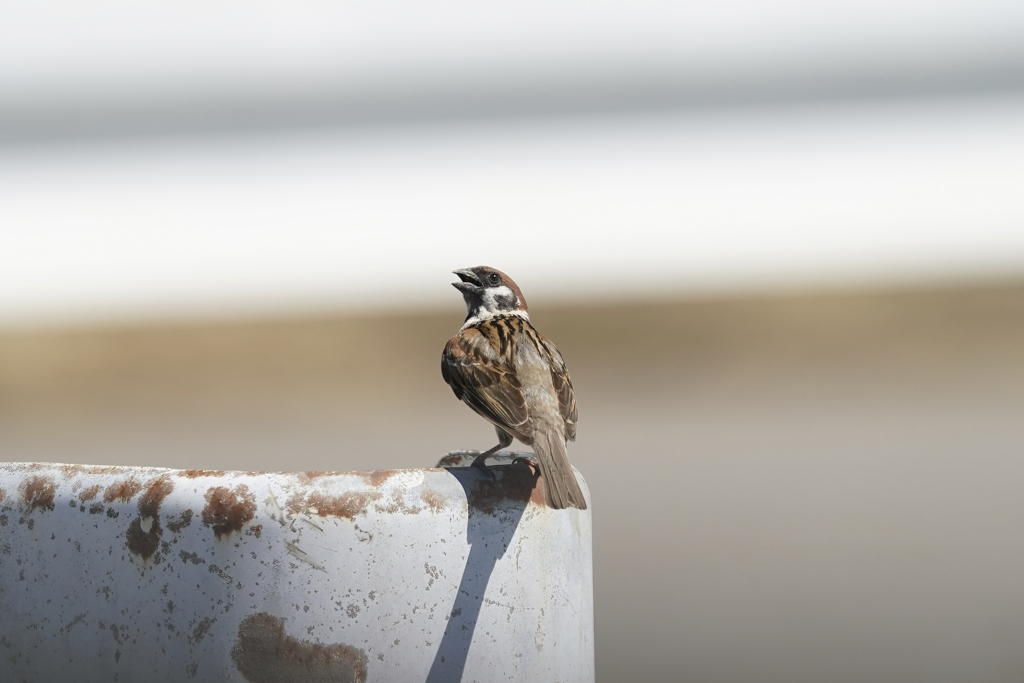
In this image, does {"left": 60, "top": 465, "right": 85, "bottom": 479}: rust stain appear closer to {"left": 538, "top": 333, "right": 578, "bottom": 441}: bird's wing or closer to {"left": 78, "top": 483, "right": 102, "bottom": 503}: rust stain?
{"left": 78, "top": 483, "right": 102, "bottom": 503}: rust stain

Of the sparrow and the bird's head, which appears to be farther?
the bird's head

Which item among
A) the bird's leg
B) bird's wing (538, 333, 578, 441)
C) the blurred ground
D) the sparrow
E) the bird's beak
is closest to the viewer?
the bird's leg

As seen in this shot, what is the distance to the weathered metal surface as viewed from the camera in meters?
1.63

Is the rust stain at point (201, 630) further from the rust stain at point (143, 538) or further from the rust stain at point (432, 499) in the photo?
the rust stain at point (432, 499)

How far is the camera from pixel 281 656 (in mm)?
1620

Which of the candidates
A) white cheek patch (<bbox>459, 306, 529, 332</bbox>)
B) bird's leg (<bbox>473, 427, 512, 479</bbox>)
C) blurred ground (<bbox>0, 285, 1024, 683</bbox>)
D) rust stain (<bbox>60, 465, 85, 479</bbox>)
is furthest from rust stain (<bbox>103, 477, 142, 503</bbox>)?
blurred ground (<bbox>0, 285, 1024, 683</bbox>)

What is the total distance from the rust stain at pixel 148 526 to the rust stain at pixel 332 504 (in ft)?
0.75

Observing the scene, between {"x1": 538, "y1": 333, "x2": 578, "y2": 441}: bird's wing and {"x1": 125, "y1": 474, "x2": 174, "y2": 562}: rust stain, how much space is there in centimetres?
126

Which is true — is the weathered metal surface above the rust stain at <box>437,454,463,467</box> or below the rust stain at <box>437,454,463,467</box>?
below

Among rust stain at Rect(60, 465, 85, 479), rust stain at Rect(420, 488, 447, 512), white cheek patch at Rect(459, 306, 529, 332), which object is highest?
white cheek patch at Rect(459, 306, 529, 332)

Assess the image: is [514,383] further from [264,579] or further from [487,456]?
[264,579]

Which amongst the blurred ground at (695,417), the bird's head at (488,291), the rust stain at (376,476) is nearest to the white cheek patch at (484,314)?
the bird's head at (488,291)

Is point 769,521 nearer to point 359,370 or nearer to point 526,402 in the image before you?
point 359,370

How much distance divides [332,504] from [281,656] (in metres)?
0.27
